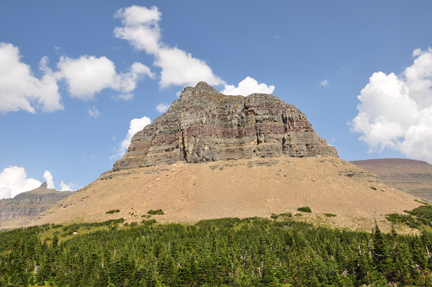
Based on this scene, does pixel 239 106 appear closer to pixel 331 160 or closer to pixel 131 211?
pixel 331 160

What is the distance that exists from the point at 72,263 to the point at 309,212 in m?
55.0

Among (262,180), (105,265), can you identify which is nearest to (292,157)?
(262,180)

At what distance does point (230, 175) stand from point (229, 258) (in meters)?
48.1

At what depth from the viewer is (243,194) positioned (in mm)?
79188

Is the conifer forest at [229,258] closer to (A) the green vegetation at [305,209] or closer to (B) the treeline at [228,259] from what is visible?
(B) the treeline at [228,259]

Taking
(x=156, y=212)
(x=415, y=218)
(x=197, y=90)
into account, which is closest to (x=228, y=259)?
(x=156, y=212)

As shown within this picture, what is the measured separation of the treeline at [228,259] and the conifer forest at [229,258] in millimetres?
147

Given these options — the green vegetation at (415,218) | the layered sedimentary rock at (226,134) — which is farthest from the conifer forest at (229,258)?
the layered sedimentary rock at (226,134)

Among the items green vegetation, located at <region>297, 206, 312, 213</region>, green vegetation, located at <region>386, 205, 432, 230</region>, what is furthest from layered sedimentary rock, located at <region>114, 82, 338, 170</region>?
green vegetation, located at <region>386, 205, 432, 230</region>

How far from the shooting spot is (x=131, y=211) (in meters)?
77.9

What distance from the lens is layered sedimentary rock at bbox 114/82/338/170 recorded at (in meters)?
101

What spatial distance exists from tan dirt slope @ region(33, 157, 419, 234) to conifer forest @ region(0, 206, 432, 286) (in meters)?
8.40

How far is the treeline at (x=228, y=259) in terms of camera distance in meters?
37.4

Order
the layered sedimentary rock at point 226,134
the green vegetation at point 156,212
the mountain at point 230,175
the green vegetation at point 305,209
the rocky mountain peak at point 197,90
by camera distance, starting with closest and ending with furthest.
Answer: the green vegetation at point 305,209, the mountain at point 230,175, the green vegetation at point 156,212, the layered sedimentary rock at point 226,134, the rocky mountain peak at point 197,90
